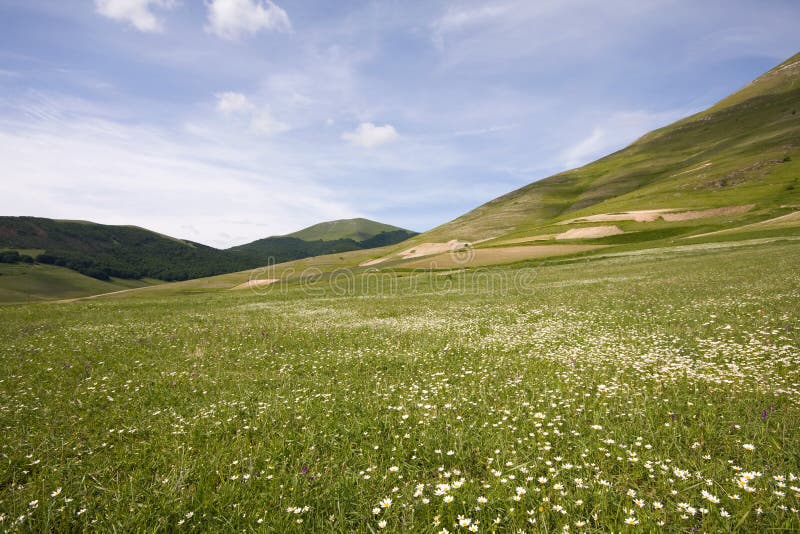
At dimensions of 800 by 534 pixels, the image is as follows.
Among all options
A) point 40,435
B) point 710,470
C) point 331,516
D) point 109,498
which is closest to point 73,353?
point 40,435

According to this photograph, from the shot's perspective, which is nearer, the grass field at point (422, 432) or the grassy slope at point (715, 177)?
the grass field at point (422, 432)

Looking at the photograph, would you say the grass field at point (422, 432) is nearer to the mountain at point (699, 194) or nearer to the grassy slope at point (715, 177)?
the mountain at point (699, 194)

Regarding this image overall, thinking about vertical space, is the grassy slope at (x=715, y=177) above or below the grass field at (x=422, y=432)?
above

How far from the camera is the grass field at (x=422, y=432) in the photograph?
14.6ft

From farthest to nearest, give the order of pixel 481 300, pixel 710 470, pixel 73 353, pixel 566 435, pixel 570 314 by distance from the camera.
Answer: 1. pixel 481 300
2. pixel 570 314
3. pixel 73 353
4. pixel 566 435
5. pixel 710 470

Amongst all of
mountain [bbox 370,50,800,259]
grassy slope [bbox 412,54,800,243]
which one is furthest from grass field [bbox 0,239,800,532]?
grassy slope [bbox 412,54,800,243]

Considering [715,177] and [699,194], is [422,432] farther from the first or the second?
[715,177]

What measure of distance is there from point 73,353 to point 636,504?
18.6m

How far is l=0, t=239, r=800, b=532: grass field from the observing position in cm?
446

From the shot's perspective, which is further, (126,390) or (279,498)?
(126,390)

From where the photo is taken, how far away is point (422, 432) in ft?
21.1

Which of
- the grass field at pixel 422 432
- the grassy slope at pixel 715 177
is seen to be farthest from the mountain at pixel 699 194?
the grass field at pixel 422 432

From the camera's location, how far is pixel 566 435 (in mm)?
6125

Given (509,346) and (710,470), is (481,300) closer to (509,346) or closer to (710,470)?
(509,346)
